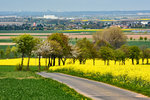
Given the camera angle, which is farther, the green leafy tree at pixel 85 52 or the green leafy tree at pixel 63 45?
the green leafy tree at pixel 85 52

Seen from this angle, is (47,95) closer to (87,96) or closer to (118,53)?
(87,96)

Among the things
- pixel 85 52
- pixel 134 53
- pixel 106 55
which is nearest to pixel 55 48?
pixel 85 52

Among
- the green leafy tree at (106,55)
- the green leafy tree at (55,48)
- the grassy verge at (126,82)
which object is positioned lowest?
the green leafy tree at (106,55)

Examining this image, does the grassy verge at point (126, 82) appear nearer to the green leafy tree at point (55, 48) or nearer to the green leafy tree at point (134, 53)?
the green leafy tree at point (55, 48)

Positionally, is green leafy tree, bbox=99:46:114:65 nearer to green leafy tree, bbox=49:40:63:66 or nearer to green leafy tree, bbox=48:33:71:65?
green leafy tree, bbox=48:33:71:65

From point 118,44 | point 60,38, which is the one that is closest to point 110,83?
point 60,38

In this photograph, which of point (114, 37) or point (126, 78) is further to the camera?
point (114, 37)

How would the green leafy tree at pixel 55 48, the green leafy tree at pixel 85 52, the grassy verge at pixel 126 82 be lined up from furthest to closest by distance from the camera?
the green leafy tree at pixel 85 52
the green leafy tree at pixel 55 48
the grassy verge at pixel 126 82

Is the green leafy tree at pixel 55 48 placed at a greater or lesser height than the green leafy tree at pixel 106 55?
greater

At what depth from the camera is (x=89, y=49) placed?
82.8 meters

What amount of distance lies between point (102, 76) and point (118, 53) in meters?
45.7

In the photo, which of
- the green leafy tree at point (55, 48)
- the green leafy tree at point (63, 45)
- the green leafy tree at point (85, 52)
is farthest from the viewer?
the green leafy tree at point (85, 52)

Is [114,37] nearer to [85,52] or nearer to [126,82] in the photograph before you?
[85,52]

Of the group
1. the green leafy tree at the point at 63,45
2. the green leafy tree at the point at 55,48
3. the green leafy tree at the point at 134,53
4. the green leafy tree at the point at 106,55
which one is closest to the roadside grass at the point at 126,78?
the green leafy tree at the point at 55,48
